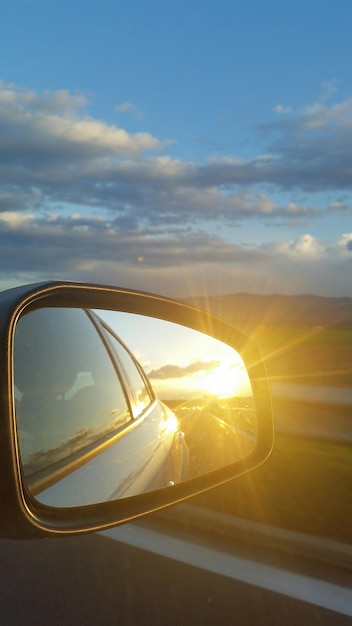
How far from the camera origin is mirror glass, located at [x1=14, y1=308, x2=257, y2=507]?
2.31 meters

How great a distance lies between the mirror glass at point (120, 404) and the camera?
2.31m

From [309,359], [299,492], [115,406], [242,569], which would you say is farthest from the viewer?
[309,359]

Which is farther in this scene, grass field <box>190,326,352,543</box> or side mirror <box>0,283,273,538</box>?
grass field <box>190,326,352,543</box>

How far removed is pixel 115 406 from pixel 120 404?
0.06 metres

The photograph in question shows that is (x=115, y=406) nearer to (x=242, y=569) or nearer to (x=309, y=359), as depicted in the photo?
→ (x=242, y=569)

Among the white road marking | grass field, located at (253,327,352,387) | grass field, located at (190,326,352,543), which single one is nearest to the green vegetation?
grass field, located at (190,326,352,543)

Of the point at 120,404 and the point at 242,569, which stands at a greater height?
the point at 120,404

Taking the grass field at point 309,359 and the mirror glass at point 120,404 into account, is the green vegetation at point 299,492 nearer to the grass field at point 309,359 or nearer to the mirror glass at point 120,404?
the grass field at point 309,359

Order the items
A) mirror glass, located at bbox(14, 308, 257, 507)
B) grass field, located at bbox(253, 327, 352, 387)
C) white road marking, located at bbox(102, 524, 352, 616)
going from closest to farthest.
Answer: mirror glass, located at bbox(14, 308, 257, 507) < white road marking, located at bbox(102, 524, 352, 616) < grass field, located at bbox(253, 327, 352, 387)

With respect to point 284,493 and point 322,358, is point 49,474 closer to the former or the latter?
point 284,493

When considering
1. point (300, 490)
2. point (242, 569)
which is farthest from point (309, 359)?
point (242, 569)

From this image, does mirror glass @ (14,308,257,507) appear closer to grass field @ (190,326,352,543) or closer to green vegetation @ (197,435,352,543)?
grass field @ (190,326,352,543)

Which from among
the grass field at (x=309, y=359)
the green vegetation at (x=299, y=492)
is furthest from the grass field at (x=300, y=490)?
the grass field at (x=309, y=359)

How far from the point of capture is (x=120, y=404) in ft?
10.7
